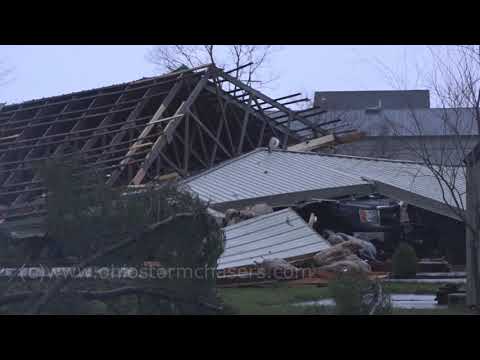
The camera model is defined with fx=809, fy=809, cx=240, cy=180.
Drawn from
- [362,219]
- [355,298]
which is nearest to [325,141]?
[362,219]

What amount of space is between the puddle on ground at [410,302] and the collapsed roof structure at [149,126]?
9.99 m

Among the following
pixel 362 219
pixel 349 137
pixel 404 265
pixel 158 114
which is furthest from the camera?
pixel 349 137

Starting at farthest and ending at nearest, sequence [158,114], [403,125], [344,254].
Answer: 1. [158,114]
2. [403,125]
3. [344,254]

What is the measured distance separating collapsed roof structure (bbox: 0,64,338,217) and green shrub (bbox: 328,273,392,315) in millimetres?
12436

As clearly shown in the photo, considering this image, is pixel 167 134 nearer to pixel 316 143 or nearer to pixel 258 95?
pixel 258 95

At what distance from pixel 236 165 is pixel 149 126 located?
310 centimetres

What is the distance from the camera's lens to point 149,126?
2573cm

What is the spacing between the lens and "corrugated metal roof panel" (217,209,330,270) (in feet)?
57.5

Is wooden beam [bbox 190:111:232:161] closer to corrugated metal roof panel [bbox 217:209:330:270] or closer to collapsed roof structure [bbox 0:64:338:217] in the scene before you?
collapsed roof structure [bbox 0:64:338:217]

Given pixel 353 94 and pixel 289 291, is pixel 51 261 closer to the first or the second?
pixel 289 291

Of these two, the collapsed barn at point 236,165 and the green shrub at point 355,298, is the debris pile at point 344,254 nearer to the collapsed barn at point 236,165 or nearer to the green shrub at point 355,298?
the collapsed barn at point 236,165

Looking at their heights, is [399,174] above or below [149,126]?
below

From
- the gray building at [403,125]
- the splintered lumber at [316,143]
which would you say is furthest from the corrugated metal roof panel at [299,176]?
the splintered lumber at [316,143]

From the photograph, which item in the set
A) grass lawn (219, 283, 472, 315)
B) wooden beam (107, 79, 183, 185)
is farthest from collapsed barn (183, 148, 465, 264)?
grass lawn (219, 283, 472, 315)
